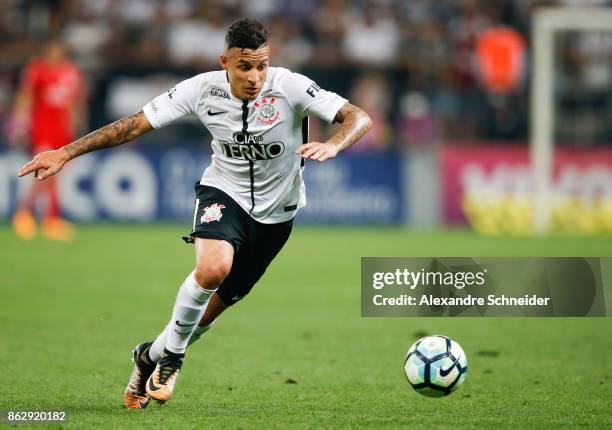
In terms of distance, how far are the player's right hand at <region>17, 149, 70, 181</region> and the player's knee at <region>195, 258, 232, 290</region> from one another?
951 millimetres

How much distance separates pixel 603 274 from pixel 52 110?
1216 centimetres

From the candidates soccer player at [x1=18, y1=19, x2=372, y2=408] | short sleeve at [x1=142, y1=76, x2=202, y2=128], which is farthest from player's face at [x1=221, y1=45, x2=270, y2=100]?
short sleeve at [x1=142, y1=76, x2=202, y2=128]

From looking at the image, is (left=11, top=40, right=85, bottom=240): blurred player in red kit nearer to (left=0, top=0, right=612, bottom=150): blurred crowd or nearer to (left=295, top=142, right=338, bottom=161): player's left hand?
(left=0, top=0, right=612, bottom=150): blurred crowd

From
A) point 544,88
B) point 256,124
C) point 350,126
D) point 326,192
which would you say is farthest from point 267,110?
point 544,88

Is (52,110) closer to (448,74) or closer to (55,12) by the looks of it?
(55,12)

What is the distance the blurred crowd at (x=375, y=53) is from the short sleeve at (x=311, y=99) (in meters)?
14.9

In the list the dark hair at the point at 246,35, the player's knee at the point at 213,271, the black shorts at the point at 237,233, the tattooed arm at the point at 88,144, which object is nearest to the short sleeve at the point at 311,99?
the dark hair at the point at 246,35

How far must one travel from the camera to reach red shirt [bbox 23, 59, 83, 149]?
58.2 feet

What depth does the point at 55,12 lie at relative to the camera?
23.7 meters

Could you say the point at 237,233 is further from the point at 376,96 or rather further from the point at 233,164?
the point at 376,96

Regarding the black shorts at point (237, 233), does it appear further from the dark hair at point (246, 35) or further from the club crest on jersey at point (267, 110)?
the dark hair at point (246, 35)

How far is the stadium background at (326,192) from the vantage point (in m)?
8.91

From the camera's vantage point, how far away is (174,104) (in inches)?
266

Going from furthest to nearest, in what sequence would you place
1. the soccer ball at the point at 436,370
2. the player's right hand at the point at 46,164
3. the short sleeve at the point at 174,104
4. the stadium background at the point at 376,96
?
the stadium background at the point at 376,96 < the short sleeve at the point at 174,104 < the soccer ball at the point at 436,370 < the player's right hand at the point at 46,164
